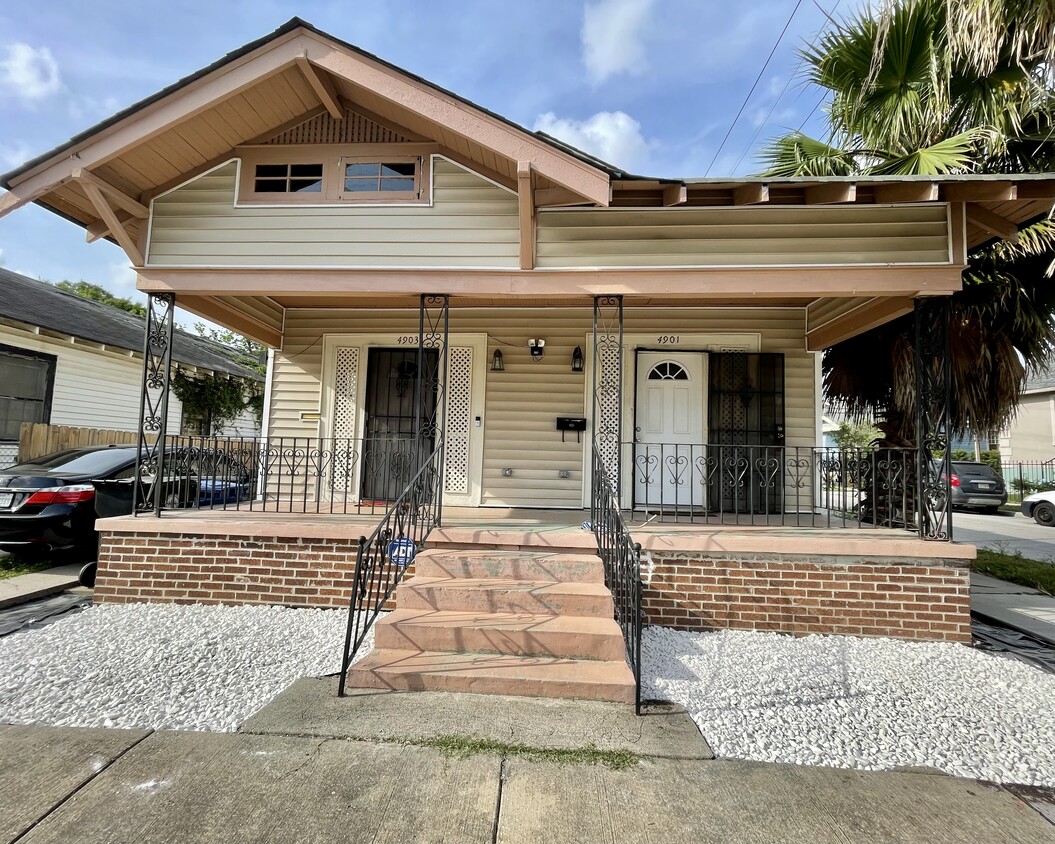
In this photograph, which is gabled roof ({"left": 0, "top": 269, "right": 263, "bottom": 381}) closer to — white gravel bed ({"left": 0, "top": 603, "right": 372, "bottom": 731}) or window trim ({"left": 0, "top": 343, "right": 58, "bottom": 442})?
window trim ({"left": 0, "top": 343, "right": 58, "bottom": 442})

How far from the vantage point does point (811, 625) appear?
455 centimetres

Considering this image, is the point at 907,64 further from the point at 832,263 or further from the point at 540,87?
the point at 540,87

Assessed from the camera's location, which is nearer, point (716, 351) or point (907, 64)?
point (907, 64)

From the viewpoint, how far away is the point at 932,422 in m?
4.86

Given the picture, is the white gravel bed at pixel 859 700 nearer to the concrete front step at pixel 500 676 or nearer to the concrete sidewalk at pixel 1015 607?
the concrete front step at pixel 500 676

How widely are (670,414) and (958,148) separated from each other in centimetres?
382

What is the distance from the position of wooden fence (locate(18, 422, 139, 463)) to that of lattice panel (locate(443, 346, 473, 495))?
7271mm

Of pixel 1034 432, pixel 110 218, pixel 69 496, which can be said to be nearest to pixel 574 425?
pixel 110 218

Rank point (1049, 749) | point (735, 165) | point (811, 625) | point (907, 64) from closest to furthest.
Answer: point (1049, 749)
point (811, 625)
point (907, 64)
point (735, 165)

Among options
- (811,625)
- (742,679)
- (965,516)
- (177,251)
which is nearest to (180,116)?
(177,251)

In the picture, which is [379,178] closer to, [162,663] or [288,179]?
[288,179]

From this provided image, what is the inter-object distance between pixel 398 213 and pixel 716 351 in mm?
4157

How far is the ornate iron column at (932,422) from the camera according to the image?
4641mm

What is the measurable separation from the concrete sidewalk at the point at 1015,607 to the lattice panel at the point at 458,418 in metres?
5.67
